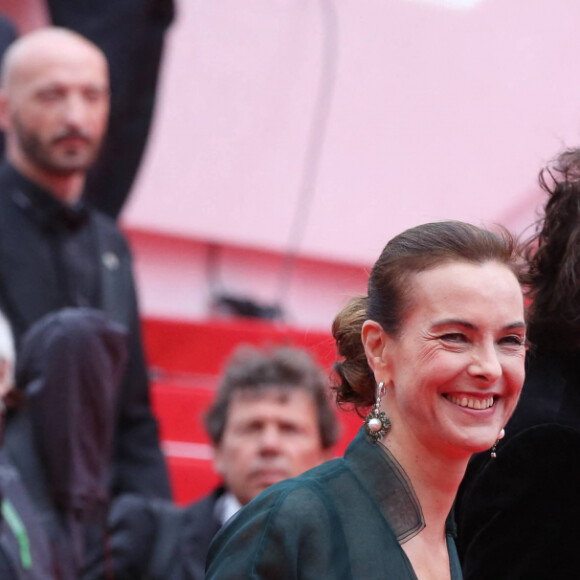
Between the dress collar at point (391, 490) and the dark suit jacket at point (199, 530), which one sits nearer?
the dress collar at point (391, 490)

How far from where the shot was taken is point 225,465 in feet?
9.25

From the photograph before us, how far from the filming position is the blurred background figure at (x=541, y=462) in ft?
4.91

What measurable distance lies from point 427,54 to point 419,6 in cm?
19

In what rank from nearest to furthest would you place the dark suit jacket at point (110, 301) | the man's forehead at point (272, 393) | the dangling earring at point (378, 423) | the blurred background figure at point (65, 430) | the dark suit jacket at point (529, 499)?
the dangling earring at point (378, 423) < the dark suit jacket at point (529, 499) < the blurred background figure at point (65, 430) < the man's forehead at point (272, 393) < the dark suit jacket at point (110, 301)

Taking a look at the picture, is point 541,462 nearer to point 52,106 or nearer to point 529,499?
point 529,499

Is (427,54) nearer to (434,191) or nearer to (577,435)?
(434,191)

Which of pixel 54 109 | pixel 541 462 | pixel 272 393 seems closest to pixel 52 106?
pixel 54 109

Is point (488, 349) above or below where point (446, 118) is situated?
above

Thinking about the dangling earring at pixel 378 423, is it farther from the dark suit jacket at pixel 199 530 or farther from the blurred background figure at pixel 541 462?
the dark suit jacket at pixel 199 530

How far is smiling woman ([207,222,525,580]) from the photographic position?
124 cm

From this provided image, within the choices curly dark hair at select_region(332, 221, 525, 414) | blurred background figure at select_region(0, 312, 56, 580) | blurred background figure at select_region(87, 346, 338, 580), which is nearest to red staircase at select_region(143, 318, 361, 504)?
blurred background figure at select_region(87, 346, 338, 580)

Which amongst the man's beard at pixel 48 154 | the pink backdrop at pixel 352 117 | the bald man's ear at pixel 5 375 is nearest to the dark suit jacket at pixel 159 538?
the bald man's ear at pixel 5 375

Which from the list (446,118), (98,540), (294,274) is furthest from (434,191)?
(98,540)

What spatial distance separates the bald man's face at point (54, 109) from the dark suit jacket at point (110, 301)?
0.10 metres
